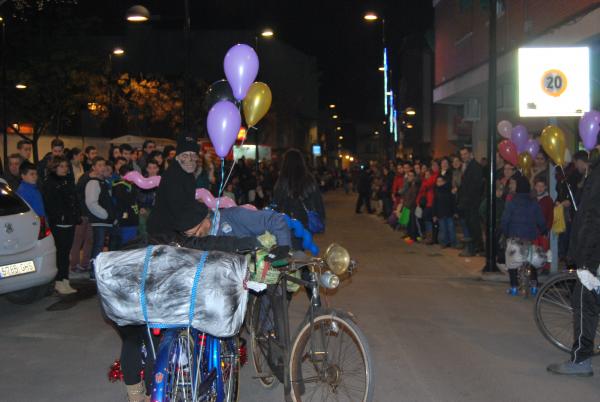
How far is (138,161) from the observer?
14.4 meters

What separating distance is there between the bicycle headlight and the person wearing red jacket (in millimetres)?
12091

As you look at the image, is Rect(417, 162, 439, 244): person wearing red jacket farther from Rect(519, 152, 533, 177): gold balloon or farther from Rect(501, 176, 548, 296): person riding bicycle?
Rect(501, 176, 548, 296): person riding bicycle

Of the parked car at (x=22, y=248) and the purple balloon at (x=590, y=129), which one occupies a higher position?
→ the purple balloon at (x=590, y=129)

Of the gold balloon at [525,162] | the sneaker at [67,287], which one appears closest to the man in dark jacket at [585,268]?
the gold balloon at [525,162]

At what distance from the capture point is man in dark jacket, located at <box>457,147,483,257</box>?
550 inches

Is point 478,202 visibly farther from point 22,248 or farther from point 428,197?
point 22,248

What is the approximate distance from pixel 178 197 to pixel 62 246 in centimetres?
549

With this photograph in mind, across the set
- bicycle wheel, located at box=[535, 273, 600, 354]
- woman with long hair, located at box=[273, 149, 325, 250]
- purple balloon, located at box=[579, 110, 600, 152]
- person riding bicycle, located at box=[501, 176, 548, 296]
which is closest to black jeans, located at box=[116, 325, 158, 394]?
woman with long hair, located at box=[273, 149, 325, 250]

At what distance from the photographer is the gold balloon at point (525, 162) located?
38.5 ft

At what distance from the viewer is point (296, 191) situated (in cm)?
691

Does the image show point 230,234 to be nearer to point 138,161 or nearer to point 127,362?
point 127,362

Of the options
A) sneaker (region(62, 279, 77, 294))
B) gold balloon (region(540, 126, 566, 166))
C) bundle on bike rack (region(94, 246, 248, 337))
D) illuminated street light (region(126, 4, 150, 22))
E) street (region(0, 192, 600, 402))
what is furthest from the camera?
illuminated street light (region(126, 4, 150, 22))

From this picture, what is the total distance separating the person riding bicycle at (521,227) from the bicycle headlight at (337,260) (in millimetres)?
5799

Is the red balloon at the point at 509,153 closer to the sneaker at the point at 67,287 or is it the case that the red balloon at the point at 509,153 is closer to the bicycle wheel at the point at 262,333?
the sneaker at the point at 67,287
